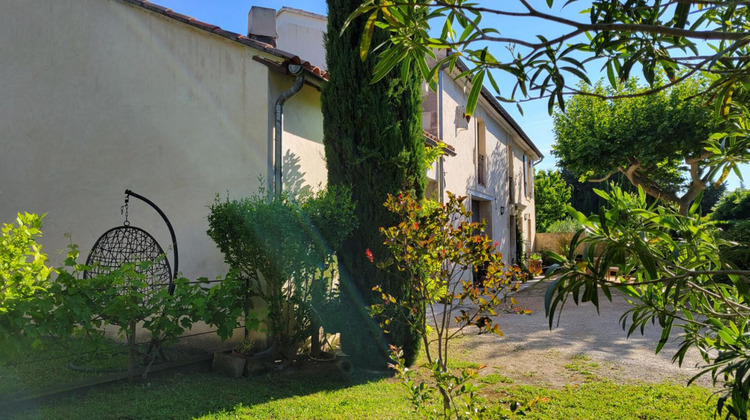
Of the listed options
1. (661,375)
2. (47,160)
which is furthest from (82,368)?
(661,375)

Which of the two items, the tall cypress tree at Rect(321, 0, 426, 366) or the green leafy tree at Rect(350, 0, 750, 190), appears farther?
the tall cypress tree at Rect(321, 0, 426, 366)

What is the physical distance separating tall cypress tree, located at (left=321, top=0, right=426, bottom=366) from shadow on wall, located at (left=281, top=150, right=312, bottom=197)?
736mm

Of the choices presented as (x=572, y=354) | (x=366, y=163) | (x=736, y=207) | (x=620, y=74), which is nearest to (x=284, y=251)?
(x=366, y=163)

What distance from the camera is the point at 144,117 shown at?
23.5 ft

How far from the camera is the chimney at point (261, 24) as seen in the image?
723 cm

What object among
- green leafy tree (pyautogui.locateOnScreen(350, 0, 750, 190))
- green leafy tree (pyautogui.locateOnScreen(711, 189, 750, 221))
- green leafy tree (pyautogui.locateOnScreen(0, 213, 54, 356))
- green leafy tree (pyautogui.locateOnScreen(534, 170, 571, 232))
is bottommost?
green leafy tree (pyautogui.locateOnScreen(0, 213, 54, 356))

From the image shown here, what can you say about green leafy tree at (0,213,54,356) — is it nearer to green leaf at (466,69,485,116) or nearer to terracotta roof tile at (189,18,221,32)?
terracotta roof tile at (189,18,221,32)

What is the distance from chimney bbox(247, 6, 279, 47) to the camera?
7.23m

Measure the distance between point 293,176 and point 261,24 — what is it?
252 cm

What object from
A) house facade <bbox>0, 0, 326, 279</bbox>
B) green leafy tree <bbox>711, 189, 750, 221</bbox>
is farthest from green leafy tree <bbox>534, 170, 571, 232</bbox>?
house facade <bbox>0, 0, 326, 279</bbox>

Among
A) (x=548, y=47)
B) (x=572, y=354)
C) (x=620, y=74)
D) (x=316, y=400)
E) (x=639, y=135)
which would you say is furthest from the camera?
(x=639, y=135)

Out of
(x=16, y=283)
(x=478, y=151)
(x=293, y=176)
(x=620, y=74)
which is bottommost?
(x=16, y=283)

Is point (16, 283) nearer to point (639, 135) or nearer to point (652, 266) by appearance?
point (652, 266)

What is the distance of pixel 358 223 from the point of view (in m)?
5.82
